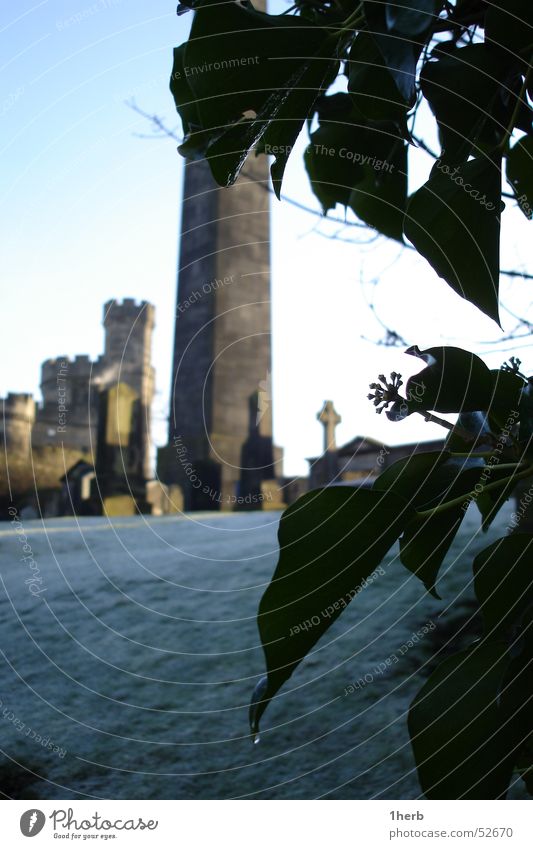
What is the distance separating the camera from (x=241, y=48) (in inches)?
24.8

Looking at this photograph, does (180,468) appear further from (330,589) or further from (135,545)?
(330,589)

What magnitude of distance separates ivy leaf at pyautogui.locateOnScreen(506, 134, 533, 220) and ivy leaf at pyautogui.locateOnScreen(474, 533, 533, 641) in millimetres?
442

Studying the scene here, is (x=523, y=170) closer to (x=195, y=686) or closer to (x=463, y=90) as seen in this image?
(x=463, y=90)

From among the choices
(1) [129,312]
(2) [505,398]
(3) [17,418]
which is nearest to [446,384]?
(2) [505,398]

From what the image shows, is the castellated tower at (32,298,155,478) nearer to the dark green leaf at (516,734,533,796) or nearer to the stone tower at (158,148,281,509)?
the stone tower at (158,148,281,509)

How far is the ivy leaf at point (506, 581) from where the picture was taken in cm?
64

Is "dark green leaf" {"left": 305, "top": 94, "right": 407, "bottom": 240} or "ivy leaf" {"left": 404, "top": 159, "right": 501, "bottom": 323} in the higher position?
"dark green leaf" {"left": 305, "top": 94, "right": 407, "bottom": 240}

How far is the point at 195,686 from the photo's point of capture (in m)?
1.79

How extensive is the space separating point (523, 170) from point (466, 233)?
0.33 m

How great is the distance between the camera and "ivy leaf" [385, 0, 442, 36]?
595 millimetres

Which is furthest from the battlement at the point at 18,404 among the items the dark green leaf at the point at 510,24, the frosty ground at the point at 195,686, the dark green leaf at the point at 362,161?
the dark green leaf at the point at 510,24

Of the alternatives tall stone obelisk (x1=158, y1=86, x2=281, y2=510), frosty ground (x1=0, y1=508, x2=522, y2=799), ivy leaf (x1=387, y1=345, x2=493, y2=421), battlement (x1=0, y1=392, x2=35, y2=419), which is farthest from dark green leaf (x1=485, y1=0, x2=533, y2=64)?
battlement (x1=0, y1=392, x2=35, y2=419)
